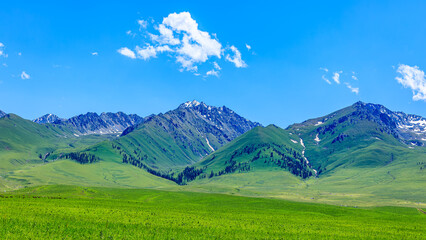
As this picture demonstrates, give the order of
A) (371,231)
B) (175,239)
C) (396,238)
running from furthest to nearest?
1. (371,231)
2. (396,238)
3. (175,239)

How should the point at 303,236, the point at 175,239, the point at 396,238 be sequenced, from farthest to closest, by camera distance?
the point at 396,238 → the point at 303,236 → the point at 175,239

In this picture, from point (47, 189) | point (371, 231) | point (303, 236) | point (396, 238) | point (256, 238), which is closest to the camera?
point (256, 238)

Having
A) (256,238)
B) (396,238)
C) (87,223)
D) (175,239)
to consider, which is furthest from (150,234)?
(396,238)

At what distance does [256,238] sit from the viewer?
53.0m

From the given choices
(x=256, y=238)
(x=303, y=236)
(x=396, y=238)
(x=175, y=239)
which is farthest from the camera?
(x=396, y=238)

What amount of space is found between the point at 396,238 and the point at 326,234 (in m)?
16.0

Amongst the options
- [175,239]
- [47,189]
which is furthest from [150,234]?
[47,189]

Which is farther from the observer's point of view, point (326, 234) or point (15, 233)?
point (326, 234)

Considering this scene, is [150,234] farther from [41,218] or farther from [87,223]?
[41,218]

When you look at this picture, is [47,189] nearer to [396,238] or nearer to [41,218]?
[41,218]

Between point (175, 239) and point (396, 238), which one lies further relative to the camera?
point (396, 238)

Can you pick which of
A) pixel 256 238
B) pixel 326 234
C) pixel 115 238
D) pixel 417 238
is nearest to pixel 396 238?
pixel 417 238

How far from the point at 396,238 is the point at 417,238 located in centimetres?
536

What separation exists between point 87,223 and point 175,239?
1794 cm
